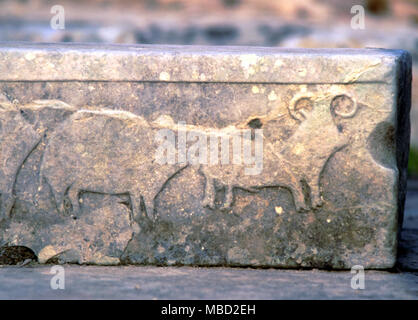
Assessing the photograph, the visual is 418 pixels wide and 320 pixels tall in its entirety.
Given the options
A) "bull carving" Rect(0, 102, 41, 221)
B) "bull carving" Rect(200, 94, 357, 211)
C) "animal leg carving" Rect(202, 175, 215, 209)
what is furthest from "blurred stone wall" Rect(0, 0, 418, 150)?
"animal leg carving" Rect(202, 175, 215, 209)

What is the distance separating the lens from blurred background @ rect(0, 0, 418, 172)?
6910 mm

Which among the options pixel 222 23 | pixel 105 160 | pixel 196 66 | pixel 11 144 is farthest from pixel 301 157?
pixel 222 23

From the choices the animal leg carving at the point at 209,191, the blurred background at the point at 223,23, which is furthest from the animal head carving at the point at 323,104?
the blurred background at the point at 223,23

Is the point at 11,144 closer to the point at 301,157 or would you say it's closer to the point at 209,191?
the point at 209,191

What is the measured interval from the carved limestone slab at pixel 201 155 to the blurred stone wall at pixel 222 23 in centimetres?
393

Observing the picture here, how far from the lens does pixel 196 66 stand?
260cm

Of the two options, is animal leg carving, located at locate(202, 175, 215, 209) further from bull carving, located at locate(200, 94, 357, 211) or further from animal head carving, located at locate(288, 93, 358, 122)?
animal head carving, located at locate(288, 93, 358, 122)

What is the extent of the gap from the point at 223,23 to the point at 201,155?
5139 mm

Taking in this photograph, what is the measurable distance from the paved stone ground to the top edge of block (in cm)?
71

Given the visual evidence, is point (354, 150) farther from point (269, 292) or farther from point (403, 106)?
point (269, 292)

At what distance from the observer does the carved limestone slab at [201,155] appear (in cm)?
261

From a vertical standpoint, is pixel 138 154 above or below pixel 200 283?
above

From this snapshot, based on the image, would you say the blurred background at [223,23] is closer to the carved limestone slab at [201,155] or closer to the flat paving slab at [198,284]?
the carved limestone slab at [201,155]
